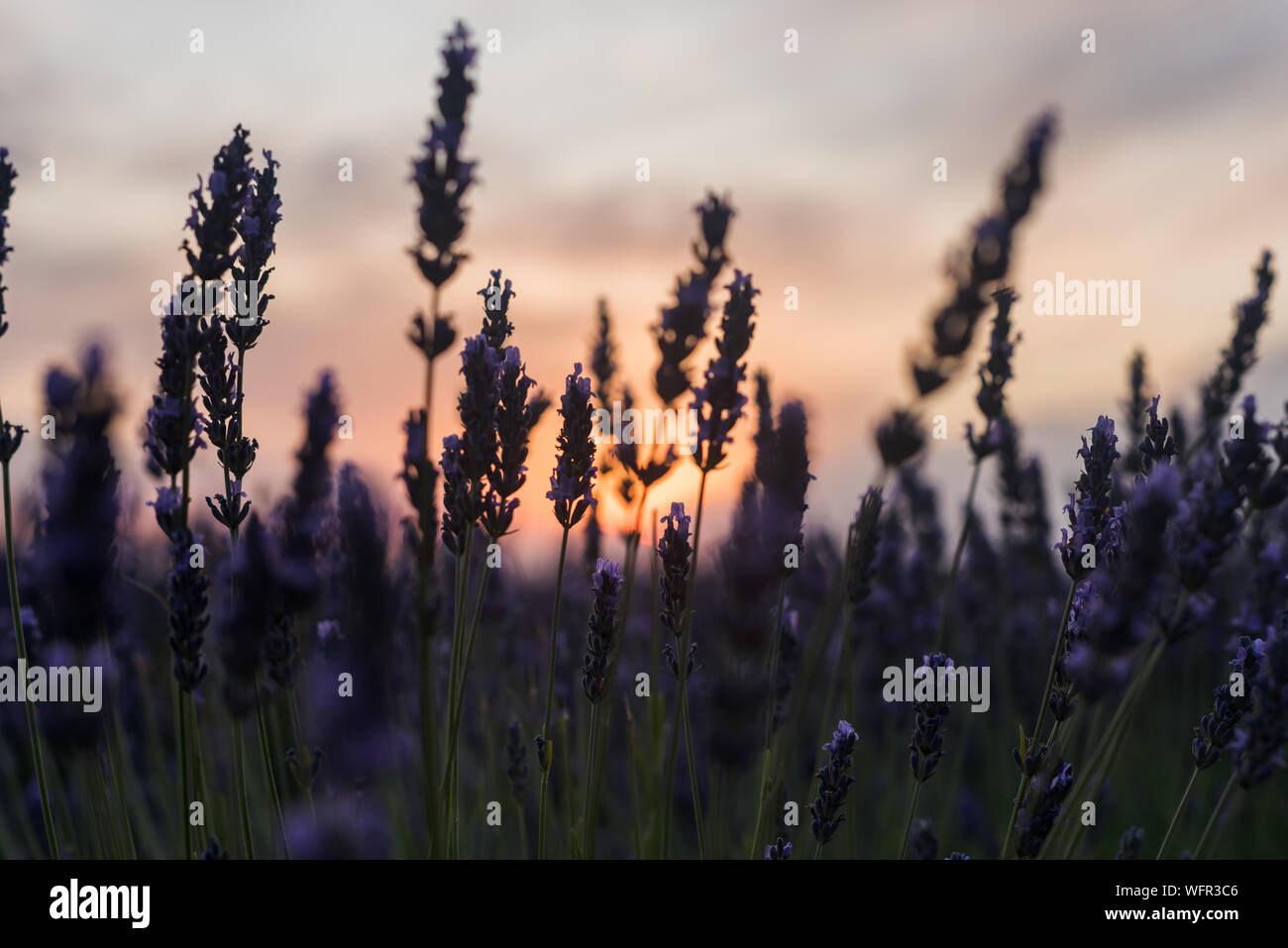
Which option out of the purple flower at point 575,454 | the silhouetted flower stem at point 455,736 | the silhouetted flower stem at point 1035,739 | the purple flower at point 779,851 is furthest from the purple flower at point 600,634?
the silhouetted flower stem at point 1035,739

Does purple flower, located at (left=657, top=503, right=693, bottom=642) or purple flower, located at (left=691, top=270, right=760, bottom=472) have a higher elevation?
purple flower, located at (left=691, top=270, right=760, bottom=472)

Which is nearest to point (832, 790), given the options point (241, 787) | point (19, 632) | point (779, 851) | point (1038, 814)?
point (779, 851)

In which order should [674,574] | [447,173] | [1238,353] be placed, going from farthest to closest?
[1238,353] < [674,574] < [447,173]

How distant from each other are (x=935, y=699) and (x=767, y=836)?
22.6 inches

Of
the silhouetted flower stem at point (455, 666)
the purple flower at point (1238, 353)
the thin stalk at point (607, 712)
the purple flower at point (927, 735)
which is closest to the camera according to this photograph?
the silhouetted flower stem at point (455, 666)

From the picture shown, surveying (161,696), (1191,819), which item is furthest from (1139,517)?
(161,696)

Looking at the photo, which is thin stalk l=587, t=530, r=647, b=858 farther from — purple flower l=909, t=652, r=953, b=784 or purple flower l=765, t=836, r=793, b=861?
purple flower l=909, t=652, r=953, b=784

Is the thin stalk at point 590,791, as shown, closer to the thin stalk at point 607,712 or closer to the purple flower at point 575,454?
the thin stalk at point 607,712

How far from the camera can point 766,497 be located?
1839 millimetres

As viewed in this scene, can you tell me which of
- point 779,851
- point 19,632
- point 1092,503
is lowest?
point 779,851

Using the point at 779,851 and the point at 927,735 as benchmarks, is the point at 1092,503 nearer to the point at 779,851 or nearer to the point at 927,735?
the point at 927,735

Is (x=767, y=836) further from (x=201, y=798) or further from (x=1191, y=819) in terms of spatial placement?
(x=1191, y=819)

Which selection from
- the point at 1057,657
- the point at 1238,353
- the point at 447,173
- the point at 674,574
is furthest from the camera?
the point at 1238,353

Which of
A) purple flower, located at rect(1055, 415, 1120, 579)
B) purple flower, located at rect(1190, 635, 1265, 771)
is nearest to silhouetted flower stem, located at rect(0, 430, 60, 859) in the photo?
purple flower, located at rect(1055, 415, 1120, 579)
